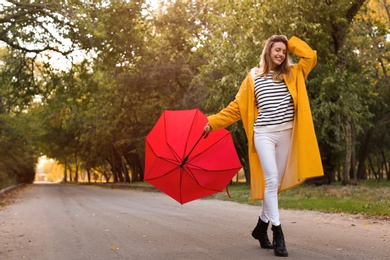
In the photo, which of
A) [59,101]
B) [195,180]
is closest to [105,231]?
[195,180]

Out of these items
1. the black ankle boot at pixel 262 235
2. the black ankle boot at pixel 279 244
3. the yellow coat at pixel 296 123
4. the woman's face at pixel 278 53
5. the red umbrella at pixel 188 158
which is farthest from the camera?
the red umbrella at pixel 188 158

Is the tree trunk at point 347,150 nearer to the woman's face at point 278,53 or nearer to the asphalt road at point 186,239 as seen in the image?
the asphalt road at point 186,239

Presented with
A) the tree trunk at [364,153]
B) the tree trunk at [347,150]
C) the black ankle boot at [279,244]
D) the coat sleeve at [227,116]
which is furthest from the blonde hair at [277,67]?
the tree trunk at [364,153]

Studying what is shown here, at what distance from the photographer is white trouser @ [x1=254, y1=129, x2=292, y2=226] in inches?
212

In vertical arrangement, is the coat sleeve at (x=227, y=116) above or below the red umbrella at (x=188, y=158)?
above

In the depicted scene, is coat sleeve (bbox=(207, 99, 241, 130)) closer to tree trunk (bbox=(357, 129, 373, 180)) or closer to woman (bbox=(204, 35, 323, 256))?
woman (bbox=(204, 35, 323, 256))

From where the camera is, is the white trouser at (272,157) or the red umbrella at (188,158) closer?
the white trouser at (272,157)

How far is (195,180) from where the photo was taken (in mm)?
6645

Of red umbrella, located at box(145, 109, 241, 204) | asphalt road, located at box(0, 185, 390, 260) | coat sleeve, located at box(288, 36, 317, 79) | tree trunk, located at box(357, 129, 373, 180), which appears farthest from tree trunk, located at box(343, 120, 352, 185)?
coat sleeve, located at box(288, 36, 317, 79)

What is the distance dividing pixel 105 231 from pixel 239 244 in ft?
9.03

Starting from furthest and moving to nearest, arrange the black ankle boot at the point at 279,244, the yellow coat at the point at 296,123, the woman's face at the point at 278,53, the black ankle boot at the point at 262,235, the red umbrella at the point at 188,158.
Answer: the red umbrella at the point at 188,158 < the black ankle boot at the point at 262,235 < the woman's face at the point at 278,53 < the yellow coat at the point at 296,123 < the black ankle boot at the point at 279,244

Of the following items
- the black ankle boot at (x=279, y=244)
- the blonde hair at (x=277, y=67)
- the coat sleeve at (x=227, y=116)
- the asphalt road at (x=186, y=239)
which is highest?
the blonde hair at (x=277, y=67)

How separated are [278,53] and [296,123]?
0.79 meters

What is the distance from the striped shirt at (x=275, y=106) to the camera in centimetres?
541
